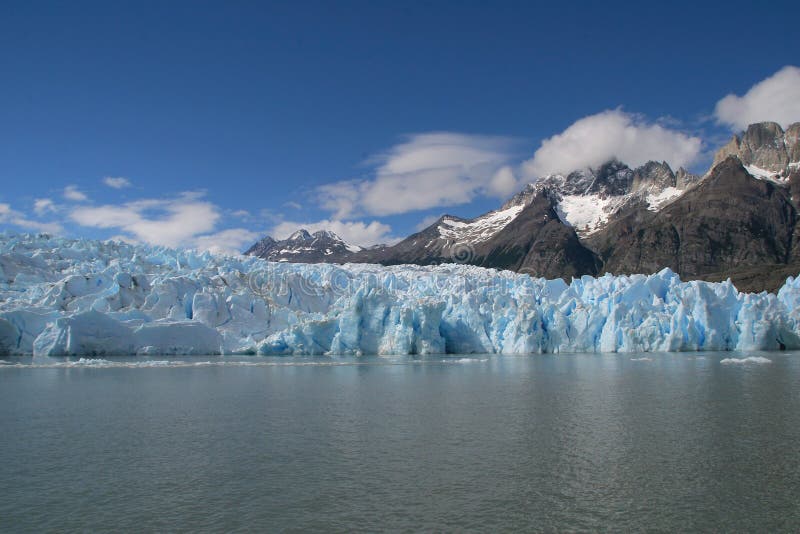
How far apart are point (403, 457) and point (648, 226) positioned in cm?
12082

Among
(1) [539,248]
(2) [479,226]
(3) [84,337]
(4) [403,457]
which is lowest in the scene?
(4) [403,457]

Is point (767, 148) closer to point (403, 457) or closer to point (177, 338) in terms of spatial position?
point (177, 338)

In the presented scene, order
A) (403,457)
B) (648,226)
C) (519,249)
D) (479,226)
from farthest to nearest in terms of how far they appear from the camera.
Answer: (479,226), (519,249), (648,226), (403,457)

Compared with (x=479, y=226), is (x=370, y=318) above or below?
below

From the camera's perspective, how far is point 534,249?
133375 millimetres

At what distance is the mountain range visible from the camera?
10831 centimetres

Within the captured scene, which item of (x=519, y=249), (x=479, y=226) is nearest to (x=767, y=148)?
(x=519, y=249)

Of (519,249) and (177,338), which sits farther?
(519,249)

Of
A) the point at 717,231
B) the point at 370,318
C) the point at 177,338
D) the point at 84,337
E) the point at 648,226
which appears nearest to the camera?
the point at 84,337

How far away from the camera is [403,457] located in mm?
10258

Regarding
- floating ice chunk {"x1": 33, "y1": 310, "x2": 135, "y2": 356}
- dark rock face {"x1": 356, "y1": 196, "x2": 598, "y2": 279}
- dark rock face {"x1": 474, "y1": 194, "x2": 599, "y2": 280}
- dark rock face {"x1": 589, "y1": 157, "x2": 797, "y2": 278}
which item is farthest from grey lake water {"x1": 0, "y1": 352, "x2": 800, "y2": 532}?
dark rock face {"x1": 356, "y1": 196, "x2": 598, "y2": 279}

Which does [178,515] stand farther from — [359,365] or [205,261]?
[205,261]

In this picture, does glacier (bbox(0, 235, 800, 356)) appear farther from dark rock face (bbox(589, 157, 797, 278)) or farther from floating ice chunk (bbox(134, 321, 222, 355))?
dark rock face (bbox(589, 157, 797, 278))

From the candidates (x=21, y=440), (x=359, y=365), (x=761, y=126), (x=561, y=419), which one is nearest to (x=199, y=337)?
(x=359, y=365)
